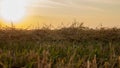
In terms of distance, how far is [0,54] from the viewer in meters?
5.43

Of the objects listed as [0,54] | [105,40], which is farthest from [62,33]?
[0,54]

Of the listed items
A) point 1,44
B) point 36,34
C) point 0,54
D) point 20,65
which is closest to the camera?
point 20,65

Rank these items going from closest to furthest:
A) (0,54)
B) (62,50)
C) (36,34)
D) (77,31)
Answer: (0,54), (62,50), (36,34), (77,31)

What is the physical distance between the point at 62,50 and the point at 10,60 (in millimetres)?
1860

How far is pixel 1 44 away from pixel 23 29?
259cm

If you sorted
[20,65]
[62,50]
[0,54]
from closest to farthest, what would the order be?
[20,65] < [0,54] < [62,50]

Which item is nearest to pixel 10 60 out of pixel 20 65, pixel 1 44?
pixel 20 65

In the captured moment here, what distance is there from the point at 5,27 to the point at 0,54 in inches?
183

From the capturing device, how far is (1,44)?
25.9 feet

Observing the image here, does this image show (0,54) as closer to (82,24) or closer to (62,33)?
(62,33)

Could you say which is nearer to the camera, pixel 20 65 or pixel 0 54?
pixel 20 65

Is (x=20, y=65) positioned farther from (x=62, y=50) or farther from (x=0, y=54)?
(x=62, y=50)

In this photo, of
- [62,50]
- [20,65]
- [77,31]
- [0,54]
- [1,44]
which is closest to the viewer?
[20,65]

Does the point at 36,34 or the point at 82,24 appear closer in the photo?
the point at 36,34
